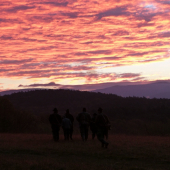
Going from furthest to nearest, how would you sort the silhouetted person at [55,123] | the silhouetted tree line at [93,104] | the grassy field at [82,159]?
the silhouetted tree line at [93,104] → the silhouetted person at [55,123] → the grassy field at [82,159]

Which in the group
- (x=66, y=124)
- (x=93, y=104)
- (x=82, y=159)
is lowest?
(x=82, y=159)

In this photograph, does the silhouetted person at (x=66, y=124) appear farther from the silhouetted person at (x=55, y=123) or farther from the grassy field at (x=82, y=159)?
the grassy field at (x=82, y=159)

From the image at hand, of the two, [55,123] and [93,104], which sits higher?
[93,104]

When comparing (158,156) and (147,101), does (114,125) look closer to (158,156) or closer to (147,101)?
(158,156)

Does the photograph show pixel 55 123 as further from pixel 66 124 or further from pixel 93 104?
pixel 93 104

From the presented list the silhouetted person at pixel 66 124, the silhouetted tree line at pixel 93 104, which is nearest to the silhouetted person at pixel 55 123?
the silhouetted person at pixel 66 124

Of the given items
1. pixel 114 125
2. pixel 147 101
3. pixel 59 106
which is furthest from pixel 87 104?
pixel 114 125

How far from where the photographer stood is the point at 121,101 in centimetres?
12431

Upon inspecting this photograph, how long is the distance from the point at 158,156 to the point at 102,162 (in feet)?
9.14

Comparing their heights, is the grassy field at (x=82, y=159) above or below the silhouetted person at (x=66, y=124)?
below

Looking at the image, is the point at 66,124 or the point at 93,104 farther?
the point at 93,104

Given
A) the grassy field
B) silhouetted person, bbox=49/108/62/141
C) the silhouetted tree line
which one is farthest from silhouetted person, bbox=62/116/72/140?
the silhouetted tree line

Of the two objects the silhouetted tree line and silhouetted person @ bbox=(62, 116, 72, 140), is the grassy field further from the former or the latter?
the silhouetted tree line

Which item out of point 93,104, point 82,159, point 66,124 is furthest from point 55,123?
point 93,104
